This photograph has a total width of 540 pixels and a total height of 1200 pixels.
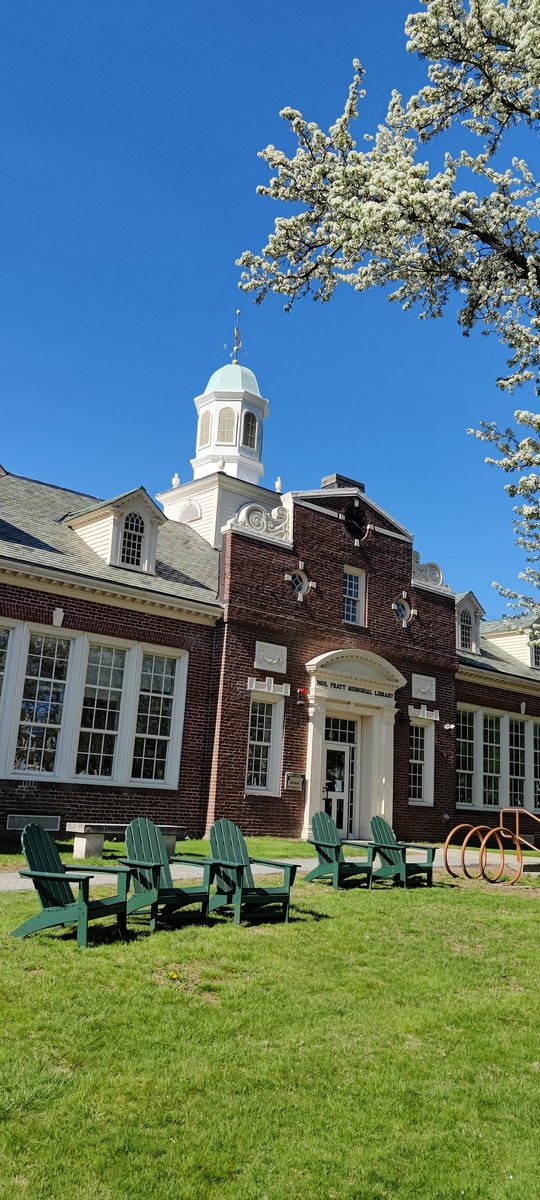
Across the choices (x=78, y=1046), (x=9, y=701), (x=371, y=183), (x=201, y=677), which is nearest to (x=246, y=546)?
(x=201, y=677)

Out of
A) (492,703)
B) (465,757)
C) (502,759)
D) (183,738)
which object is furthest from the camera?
(502,759)

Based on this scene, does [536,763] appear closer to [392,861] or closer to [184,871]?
[392,861]

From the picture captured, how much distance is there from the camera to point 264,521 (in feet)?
68.9

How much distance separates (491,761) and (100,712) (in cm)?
1347

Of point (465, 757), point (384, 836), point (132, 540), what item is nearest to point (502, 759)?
point (465, 757)

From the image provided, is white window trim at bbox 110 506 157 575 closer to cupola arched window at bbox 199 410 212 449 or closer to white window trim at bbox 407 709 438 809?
white window trim at bbox 407 709 438 809

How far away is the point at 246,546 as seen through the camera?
66.7ft

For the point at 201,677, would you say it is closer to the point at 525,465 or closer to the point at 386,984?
the point at 525,465

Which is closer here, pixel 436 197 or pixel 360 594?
pixel 436 197

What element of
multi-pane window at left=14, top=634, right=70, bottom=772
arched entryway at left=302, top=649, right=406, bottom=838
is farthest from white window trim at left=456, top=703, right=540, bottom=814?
multi-pane window at left=14, top=634, right=70, bottom=772

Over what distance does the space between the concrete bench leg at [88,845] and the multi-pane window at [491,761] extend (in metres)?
15.5

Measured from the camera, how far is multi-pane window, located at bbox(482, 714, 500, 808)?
86.8 ft

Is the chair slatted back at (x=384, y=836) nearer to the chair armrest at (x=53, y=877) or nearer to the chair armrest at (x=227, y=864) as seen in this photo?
the chair armrest at (x=227, y=864)

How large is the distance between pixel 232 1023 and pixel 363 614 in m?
17.0
